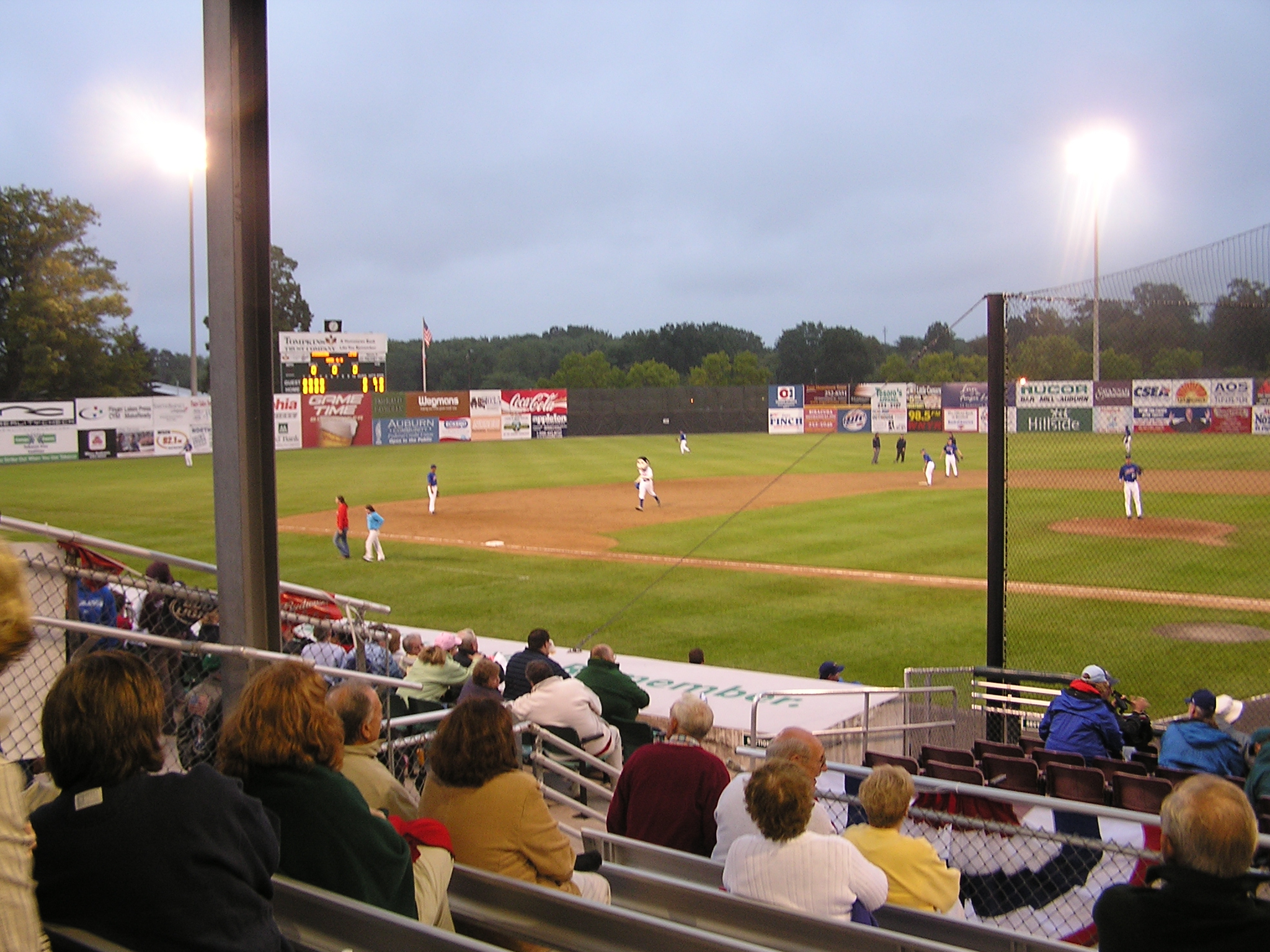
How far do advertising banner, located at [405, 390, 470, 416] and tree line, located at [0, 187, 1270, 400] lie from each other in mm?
12791

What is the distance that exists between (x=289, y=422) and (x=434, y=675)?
155 feet

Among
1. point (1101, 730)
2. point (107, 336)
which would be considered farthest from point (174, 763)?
point (107, 336)

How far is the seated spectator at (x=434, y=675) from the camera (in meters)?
8.80

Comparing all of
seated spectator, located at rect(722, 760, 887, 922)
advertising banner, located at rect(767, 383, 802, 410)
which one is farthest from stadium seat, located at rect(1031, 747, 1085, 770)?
advertising banner, located at rect(767, 383, 802, 410)

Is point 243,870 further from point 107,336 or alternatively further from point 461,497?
point 107,336

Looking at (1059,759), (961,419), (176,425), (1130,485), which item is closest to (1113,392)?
(1130,485)

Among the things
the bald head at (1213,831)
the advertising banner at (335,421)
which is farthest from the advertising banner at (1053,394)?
the advertising banner at (335,421)

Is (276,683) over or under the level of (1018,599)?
over

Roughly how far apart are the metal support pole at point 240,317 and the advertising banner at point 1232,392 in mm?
13062

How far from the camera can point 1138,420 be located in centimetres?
1798

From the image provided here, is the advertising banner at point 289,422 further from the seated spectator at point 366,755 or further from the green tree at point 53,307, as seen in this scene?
the seated spectator at point 366,755

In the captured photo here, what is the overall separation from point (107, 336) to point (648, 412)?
3165cm

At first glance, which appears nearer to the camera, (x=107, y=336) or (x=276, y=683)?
(x=276, y=683)

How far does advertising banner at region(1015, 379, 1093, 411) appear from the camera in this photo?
45.2 feet
